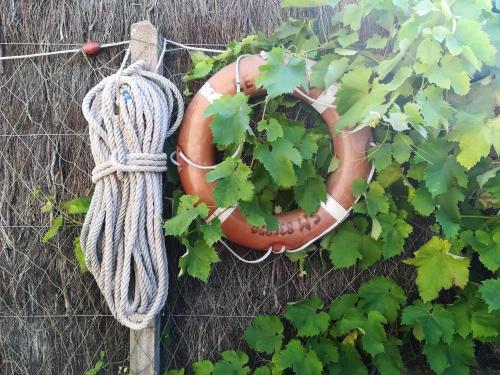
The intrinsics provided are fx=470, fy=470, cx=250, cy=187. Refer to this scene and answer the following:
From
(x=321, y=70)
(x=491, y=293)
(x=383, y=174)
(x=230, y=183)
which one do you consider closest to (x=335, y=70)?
(x=321, y=70)

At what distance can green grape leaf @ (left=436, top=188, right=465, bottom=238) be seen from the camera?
1585mm

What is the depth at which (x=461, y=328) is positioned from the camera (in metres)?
1.67

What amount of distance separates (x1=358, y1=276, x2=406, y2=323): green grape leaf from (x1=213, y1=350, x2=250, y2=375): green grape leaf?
51cm

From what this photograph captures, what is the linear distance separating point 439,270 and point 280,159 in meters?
0.68

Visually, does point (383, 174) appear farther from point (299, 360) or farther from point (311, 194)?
point (299, 360)

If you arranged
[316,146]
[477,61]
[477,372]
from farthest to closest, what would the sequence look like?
[477,372] → [316,146] → [477,61]

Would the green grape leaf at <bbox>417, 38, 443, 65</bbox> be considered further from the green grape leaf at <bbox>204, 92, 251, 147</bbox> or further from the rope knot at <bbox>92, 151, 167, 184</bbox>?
the rope knot at <bbox>92, 151, 167, 184</bbox>

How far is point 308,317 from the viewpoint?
1.79m

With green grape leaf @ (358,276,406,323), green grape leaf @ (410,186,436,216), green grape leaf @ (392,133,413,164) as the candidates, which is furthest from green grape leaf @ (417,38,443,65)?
green grape leaf @ (358,276,406,323)

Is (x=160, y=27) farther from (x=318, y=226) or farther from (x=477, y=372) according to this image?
(x=477, y=372)

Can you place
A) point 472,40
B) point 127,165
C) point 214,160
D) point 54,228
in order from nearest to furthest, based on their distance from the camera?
point 472,40 → point 127,165 → point 214,160 → point 54,228

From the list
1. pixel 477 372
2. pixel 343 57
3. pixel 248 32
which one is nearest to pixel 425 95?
pixel 343 57

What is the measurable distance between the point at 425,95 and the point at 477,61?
6.9 inches

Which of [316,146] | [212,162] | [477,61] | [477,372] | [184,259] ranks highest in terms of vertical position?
[477,61]
